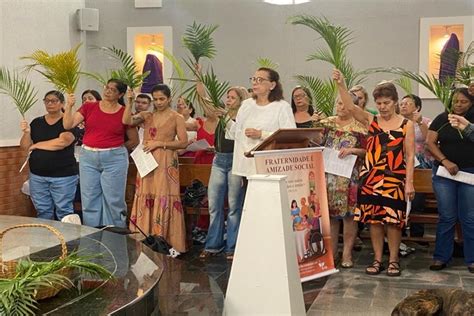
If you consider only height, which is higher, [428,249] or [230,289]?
[230,289]

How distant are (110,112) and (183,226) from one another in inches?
47.2

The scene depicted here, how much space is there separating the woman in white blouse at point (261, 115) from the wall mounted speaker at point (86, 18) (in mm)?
4351

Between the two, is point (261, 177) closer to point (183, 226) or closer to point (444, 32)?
point (183, 226)

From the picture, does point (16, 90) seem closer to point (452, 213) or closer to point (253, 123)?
point (253, 123)

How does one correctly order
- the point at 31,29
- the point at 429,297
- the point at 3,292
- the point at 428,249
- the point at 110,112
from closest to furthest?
the point at 3,292 < the point at 429,297 < the point at 110,112 < the point at 428,249 < the point at 31,29

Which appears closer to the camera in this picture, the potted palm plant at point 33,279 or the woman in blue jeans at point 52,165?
the potted palm plant at point 33,279

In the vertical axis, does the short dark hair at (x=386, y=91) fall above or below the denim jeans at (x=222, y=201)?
above

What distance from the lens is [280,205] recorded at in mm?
3178

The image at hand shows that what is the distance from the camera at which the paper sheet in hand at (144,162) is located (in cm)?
543

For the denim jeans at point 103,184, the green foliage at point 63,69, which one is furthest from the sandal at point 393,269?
the green foliage at point 63,69

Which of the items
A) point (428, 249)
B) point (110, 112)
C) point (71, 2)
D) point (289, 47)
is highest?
point (71, 2)

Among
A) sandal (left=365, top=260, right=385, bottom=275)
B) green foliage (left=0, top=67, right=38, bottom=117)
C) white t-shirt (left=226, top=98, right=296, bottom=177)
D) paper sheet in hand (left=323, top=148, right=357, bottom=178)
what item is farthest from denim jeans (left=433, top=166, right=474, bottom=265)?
green foliage (left=0, top=67, right=38, bottom=117)

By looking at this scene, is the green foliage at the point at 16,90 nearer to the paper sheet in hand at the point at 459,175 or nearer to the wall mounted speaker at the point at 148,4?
the wall mounted speaker at the point at 148,4

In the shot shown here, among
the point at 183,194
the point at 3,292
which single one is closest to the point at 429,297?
the point at 3,292
